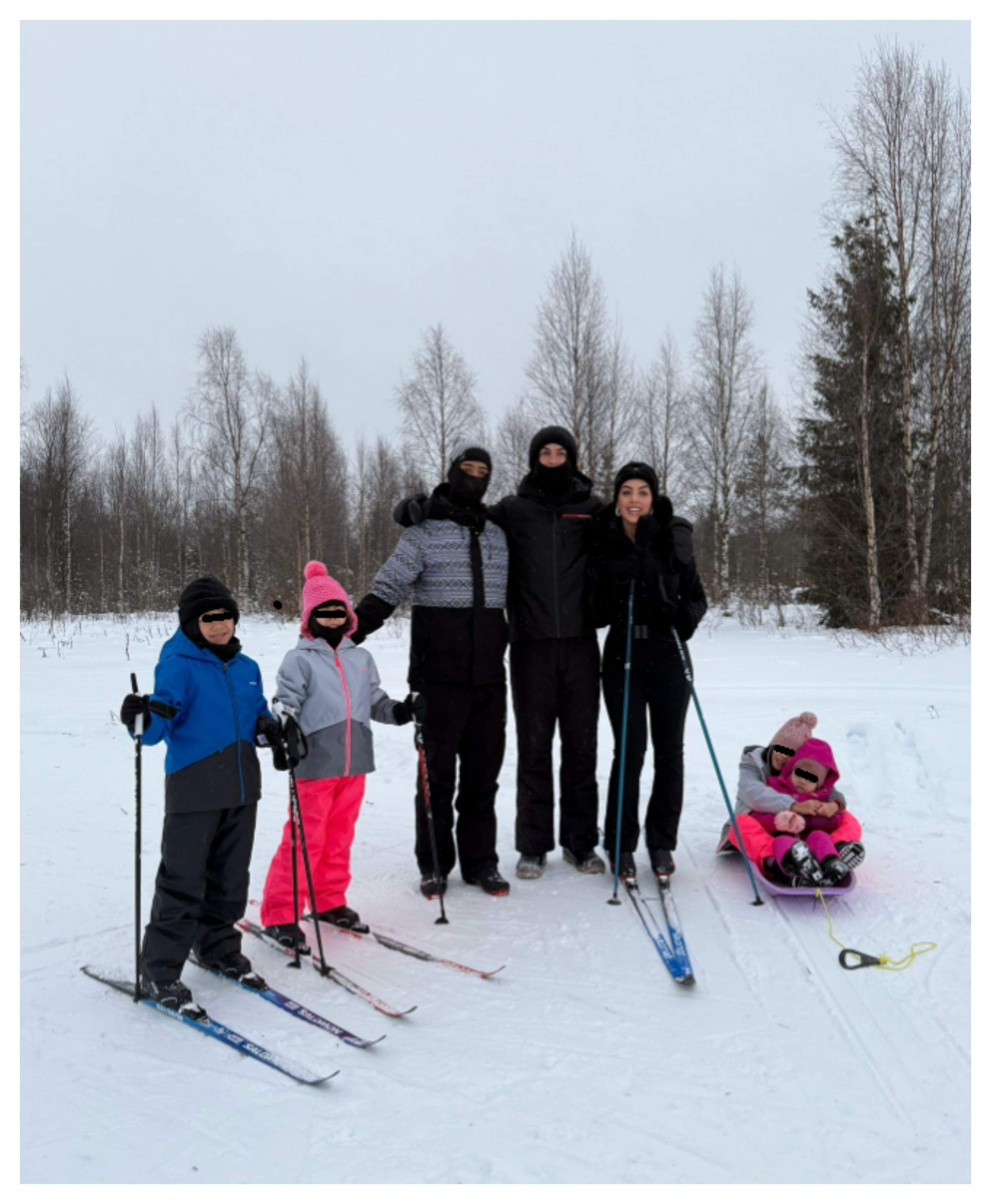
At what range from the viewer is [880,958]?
10.2 feet

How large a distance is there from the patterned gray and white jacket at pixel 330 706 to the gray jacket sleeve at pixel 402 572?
1.43ft

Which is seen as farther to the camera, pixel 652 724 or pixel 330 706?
pixel 652 724

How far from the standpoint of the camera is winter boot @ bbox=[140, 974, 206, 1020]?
271 centimetres

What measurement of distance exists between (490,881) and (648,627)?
156 cm

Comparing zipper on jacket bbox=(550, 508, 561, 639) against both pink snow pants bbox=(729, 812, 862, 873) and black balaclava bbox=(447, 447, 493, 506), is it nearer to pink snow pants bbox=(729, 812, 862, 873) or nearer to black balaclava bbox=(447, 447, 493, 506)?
black balaclava bbox=(447, 447, 493, 506)

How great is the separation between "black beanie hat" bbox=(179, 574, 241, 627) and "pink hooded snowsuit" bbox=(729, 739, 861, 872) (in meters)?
2.79

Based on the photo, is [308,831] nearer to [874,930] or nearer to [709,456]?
[874,930]

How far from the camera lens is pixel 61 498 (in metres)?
29.6

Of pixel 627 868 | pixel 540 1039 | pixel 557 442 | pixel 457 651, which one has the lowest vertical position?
pixel 540 1039

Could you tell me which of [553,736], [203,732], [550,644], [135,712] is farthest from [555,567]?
[135,712]

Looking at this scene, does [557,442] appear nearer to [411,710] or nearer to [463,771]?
[411,710]

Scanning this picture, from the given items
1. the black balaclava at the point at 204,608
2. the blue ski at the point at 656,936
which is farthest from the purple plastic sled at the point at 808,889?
the black balaclava at the point at 204,608

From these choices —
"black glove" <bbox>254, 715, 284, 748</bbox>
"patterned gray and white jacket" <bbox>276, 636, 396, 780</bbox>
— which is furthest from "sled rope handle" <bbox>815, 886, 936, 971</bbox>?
"black glove" <bbox>254, 715, 284, 748</bbox>

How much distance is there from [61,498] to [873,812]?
31730mm
